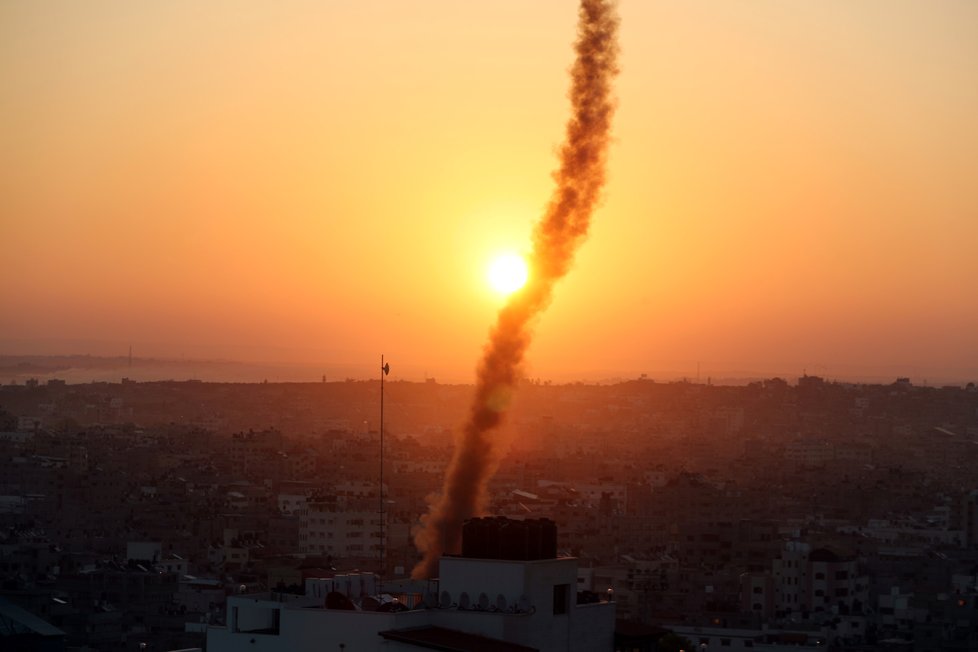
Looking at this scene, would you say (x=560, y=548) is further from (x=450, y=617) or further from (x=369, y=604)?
(x=450, y=617)

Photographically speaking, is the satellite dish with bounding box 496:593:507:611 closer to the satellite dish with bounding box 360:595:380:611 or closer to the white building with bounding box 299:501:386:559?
the satellite dish with bounding box 360:595:380:611

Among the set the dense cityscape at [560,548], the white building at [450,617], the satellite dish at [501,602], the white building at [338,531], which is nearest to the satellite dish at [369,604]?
the white building at [450,617]

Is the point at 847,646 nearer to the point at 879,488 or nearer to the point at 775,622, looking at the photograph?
the point at 775,622

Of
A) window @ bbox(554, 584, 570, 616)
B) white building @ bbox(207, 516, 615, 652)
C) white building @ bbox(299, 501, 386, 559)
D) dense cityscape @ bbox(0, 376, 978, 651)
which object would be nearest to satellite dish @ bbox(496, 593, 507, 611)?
white building @ bbox(207, 516, 615, 652)

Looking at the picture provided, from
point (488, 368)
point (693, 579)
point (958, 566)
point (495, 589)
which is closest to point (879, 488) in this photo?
point (958, 566)

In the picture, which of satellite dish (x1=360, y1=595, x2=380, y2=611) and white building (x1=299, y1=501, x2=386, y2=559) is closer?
satellite dish (x1=360, y1=595, x2=380, y2=611)
